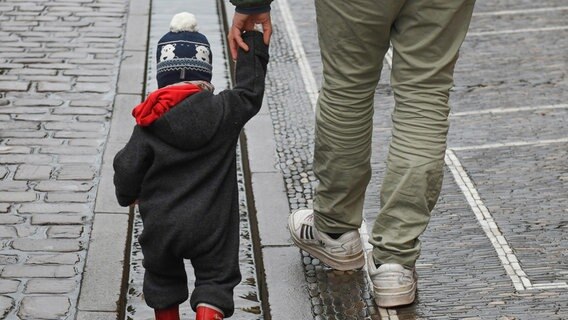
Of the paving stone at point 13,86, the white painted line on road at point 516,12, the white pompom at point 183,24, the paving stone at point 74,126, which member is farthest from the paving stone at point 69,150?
the white painted line on road at point 516,12

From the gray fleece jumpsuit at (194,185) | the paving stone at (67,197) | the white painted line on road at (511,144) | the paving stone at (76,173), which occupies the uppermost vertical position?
the gray fleece jumpsuit at (194,185)

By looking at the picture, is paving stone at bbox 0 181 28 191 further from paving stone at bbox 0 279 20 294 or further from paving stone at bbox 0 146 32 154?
paving stone at bbox 0 279 20 294

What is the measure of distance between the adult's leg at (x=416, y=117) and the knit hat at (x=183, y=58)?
0.77 metres

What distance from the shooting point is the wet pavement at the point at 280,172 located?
15.9 ft

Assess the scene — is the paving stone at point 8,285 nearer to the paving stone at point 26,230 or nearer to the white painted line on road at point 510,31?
the paving stone at point 26,230

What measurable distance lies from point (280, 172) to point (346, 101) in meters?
1.67

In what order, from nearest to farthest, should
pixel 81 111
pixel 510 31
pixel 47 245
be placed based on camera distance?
pixel 47 245, pixel 81 111, pixel 510 31

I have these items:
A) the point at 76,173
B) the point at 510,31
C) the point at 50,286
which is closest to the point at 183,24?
the point at 50,286

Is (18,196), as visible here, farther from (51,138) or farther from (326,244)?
(326,244)

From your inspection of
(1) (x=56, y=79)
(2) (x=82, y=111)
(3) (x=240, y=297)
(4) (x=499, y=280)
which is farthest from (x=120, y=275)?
(1) (x=56, y=79)

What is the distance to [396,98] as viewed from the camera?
180 inches

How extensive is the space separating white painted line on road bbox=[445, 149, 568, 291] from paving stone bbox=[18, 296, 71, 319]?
179 centimetres

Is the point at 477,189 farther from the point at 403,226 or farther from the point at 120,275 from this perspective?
the point at 120,275

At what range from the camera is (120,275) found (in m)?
5.05
